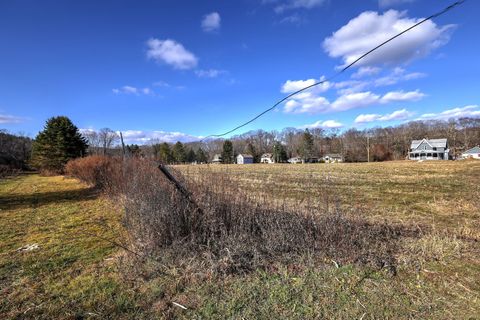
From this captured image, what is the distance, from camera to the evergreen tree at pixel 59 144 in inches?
1187

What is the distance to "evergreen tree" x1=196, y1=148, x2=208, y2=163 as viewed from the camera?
644cm

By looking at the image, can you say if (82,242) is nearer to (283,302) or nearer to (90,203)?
(283,302)

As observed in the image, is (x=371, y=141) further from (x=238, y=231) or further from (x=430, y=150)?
(x=238, y=231)

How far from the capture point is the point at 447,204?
374 inches

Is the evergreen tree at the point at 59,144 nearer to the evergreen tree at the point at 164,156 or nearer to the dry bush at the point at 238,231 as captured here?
the evergreen tree at the point at 164,156

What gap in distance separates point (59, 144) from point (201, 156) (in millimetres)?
29443

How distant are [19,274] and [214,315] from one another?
325cm

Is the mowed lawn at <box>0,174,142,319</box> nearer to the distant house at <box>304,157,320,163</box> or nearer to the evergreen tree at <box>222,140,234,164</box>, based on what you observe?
the evergreen tree at <box>222,140,234,164</box>

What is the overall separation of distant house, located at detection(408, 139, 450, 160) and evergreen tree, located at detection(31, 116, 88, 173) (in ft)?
253

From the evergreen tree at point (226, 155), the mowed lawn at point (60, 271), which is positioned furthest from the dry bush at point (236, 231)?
the evergreen tree at point (226, 155)

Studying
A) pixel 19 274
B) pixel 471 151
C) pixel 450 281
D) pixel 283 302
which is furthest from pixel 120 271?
pixel 471 151

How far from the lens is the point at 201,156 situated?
664cm

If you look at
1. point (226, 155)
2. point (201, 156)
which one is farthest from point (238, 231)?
point (226, 155)

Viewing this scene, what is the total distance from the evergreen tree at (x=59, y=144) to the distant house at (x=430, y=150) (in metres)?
77.0
